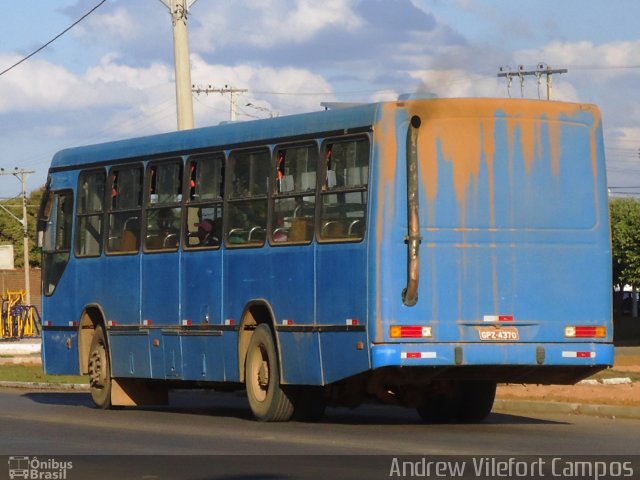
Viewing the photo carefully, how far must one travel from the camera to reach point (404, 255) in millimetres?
15781

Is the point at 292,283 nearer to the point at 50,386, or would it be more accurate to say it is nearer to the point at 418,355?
the point at 418,355

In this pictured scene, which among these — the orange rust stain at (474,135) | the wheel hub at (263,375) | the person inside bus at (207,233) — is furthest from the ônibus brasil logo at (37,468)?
the person inside bus at (207,233)

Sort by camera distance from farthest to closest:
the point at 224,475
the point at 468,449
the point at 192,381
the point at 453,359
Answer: the point at 192,381 → the point at 453,359 → the point at 468,449 → the point at 224,475

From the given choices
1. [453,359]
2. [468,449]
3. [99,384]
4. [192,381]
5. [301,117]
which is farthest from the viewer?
[99,384]

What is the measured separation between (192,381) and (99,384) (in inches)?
83.7

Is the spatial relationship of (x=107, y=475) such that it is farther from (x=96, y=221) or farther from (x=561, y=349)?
(x=96, y=221)

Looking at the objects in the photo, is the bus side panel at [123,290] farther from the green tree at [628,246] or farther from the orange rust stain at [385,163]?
the green tree at [628,246]

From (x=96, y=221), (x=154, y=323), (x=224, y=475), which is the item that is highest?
(x=96, y=221)

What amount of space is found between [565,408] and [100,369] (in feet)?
20.4

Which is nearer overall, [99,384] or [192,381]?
[192,381]

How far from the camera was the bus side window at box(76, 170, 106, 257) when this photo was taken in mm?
20844

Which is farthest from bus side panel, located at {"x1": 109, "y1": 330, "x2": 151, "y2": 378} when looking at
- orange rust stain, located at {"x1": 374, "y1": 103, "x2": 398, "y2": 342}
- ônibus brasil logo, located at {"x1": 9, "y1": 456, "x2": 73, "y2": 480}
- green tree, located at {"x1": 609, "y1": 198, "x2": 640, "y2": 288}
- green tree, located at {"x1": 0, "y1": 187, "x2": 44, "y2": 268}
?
green tree, located at {"x1": 0, "y1": 187, "x2": 44, "y2": 268}

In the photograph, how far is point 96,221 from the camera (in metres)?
20.9

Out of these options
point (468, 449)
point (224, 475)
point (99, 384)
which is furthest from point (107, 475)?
point (99, 384)
